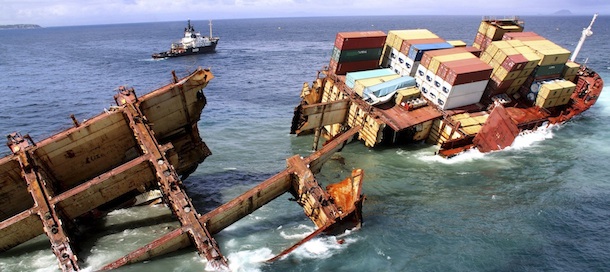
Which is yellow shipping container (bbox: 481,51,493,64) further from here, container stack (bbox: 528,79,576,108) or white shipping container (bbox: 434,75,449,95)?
white shipping container (bbox: 434,75,449,95)

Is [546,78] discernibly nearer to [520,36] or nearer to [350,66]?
[520,36]

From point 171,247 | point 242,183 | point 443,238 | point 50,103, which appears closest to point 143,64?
point 50,103

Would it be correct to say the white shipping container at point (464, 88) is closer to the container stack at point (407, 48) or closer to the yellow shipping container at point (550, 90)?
the container stack at point (407, 48)

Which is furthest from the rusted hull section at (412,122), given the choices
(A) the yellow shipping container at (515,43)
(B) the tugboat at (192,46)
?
(B) the tugboat at (192,46)

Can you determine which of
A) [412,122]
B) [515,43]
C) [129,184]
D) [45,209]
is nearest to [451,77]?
[412,122]

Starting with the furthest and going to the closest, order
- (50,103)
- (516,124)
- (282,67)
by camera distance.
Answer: (282,67), (50,103), (516,124)

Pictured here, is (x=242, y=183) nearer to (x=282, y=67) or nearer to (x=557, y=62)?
(x=557, y=62)

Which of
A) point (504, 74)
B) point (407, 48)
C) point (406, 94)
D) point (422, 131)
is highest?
point (407, 48)
